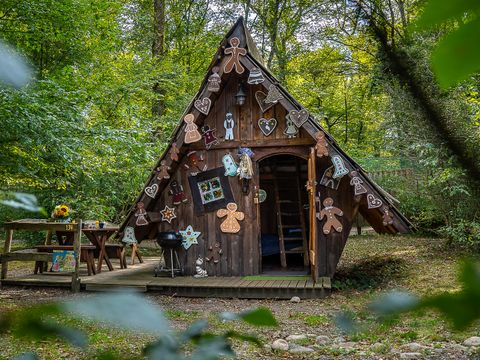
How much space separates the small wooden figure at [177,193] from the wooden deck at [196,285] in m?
1.33

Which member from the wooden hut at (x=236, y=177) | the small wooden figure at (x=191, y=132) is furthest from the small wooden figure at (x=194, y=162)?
the small wooden figure at (x=191, y=132)

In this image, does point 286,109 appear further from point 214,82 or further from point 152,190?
point 152,190

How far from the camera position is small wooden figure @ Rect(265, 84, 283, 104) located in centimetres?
708

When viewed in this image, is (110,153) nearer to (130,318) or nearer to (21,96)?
(21,96)

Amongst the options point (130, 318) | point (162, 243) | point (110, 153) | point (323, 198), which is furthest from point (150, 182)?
point (130, 318)

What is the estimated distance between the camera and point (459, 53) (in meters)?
0.40

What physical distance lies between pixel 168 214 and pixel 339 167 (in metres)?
3.12

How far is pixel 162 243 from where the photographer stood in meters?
7.68

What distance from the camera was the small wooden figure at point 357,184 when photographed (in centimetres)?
673

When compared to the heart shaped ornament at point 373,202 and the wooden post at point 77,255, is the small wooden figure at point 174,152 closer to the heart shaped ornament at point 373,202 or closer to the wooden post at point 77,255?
the wooden post at point 77,255

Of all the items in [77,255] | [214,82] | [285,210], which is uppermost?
[214,82]

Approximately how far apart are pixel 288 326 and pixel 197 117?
12.6 feet

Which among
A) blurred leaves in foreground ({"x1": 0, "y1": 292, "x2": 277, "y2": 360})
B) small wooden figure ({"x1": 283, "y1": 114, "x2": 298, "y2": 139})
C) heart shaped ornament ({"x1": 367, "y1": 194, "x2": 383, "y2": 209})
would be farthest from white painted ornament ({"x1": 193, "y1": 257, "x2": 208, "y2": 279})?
blurred leaves in foreground ({"x1": 0, "y1": 292, "x2": 277, "y2": 360})

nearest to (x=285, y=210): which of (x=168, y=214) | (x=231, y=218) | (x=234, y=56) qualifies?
(x=231, y=218)
